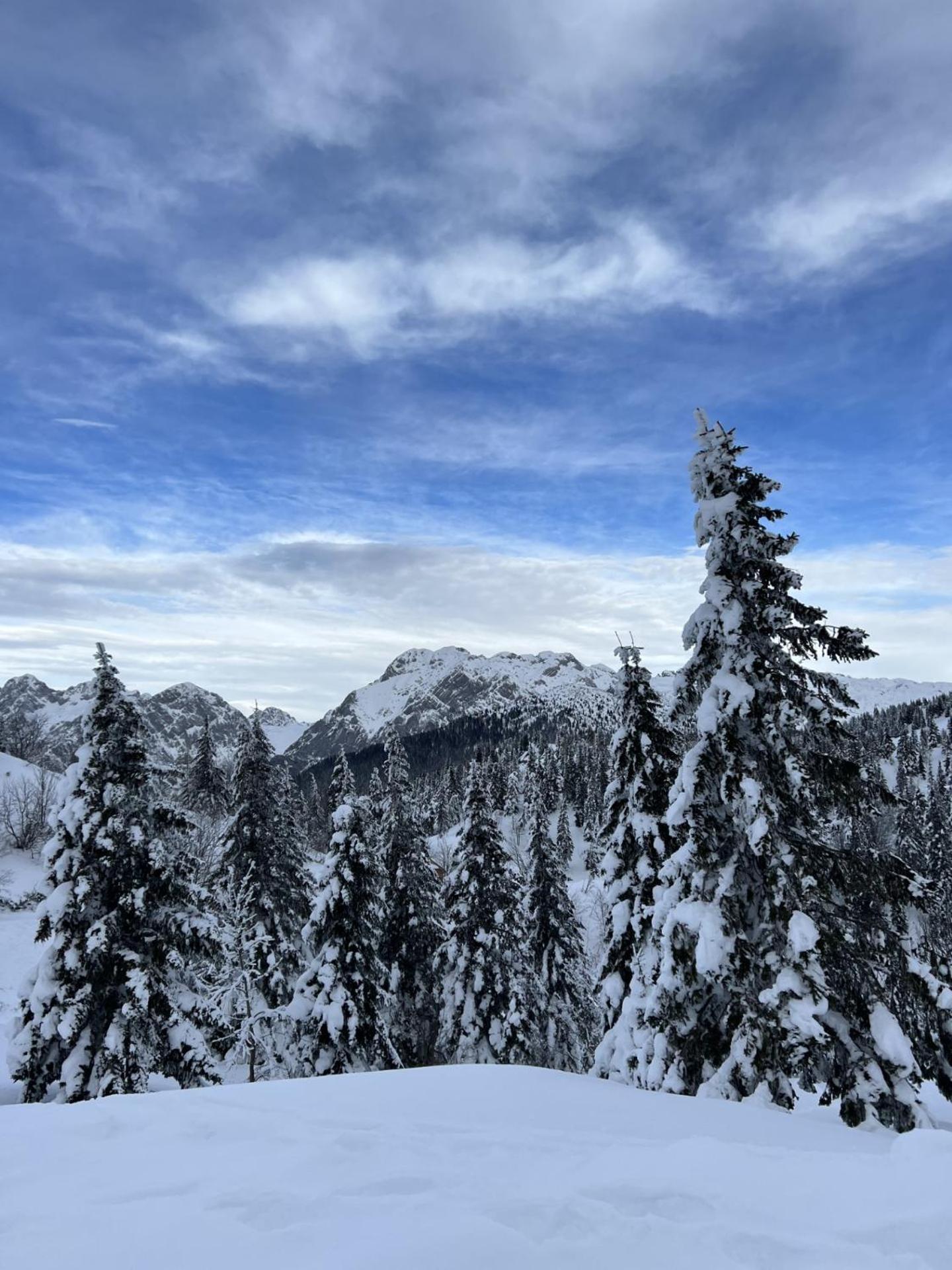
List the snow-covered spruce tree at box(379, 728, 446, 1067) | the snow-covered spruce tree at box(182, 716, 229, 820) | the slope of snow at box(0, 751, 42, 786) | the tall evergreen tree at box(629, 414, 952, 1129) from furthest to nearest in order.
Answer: the slope of snow at box(0, 751, 42, 786) → the snow-covered spruce tree at box(182, 716, 229, 820) → the snow-covered spruce tree at box(379, 728, 446, 1067) → the tall evergreen tree at box(629, 414, 952, 1129)

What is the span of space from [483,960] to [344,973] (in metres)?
6.57

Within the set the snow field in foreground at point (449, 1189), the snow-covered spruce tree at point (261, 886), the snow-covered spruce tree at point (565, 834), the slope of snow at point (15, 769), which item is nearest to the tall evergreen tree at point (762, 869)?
the snow field in foreground at point (449, 1189)

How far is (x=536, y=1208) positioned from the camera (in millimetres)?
3934

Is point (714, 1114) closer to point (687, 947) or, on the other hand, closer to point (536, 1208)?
point (536, 1208)

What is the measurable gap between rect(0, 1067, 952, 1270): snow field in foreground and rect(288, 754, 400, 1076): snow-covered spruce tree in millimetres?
14649

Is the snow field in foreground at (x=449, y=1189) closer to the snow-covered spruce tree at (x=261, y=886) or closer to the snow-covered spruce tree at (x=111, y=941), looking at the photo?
the snow-covered spruce tree at (x=111, y=941)

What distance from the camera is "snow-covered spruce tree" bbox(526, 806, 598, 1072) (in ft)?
94.4

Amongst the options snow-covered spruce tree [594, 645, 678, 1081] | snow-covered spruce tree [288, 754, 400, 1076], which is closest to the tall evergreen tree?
snow-covered spruce tree [594, 645, 678, 1081]

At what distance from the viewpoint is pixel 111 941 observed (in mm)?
15281

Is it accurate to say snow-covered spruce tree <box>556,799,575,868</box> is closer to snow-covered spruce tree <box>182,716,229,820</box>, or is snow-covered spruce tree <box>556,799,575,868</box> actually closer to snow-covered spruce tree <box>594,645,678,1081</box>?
snow-covered spruce tree <box>182,716,229,820</box>

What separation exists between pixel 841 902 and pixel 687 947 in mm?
2443

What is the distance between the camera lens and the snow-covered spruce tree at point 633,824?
1644 cm

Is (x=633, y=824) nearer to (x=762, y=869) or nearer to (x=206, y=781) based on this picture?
(x=762, y=869)

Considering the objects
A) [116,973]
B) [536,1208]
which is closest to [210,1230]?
[536,1208]
